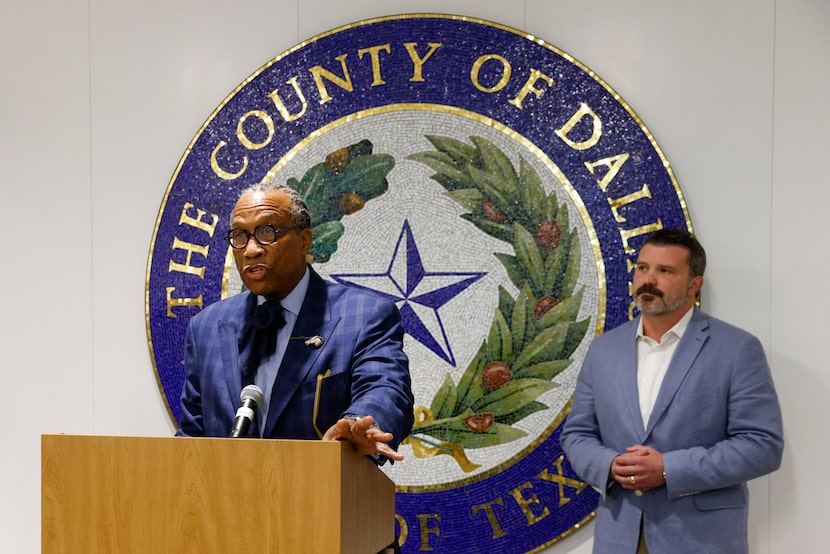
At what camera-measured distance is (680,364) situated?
3.06m

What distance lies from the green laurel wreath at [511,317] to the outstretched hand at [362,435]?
175 cm

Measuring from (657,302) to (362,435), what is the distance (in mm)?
1551

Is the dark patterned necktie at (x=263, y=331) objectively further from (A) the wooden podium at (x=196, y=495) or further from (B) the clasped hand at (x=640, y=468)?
(B) the clasped hand at (x=640, y=468)

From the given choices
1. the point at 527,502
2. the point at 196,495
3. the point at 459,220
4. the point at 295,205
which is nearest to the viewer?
the point at 196,495

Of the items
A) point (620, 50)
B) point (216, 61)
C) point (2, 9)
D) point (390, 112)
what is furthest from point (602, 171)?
point (2, 9)

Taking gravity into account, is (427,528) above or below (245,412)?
below

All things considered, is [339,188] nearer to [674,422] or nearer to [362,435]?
[674,422]

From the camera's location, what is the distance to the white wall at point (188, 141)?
3445 mm

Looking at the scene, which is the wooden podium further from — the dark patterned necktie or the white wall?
the white wall

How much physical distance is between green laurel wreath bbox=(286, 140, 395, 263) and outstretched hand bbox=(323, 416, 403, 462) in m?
1.92

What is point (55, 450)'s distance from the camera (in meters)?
1.83

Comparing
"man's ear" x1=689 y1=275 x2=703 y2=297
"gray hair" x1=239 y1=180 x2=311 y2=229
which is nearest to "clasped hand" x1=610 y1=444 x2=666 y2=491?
"man's ear" x1=689 y1=275 x2=703 y2=297

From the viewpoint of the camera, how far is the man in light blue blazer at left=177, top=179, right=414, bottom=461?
90.7 inches

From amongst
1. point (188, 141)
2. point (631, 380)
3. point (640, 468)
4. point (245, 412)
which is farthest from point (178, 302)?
point (245, 412)
